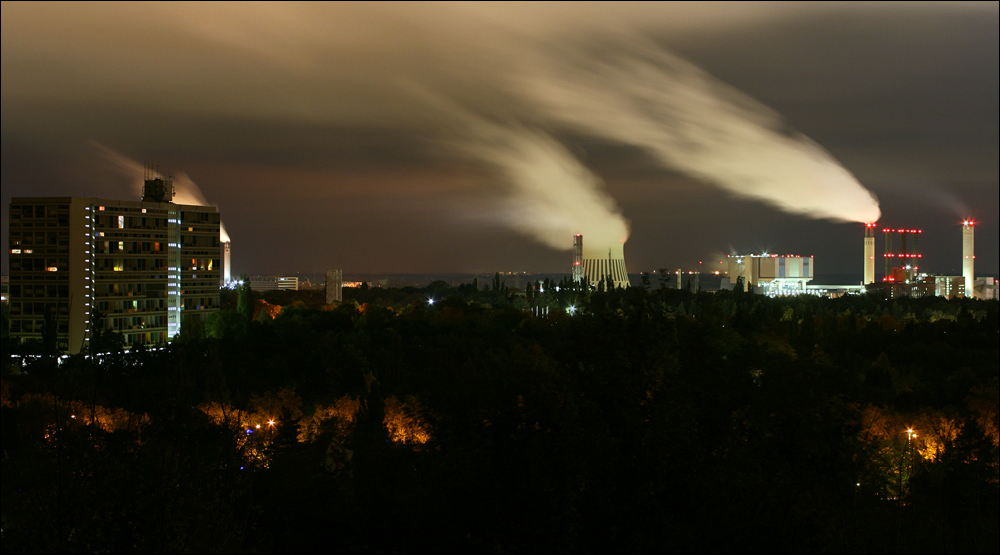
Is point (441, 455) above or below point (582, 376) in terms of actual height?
below

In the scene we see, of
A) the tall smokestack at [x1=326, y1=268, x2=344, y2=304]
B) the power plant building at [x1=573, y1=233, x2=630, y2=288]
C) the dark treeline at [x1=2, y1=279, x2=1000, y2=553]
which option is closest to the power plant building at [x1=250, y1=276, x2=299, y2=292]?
the tall smokestack at [x1=326, y1=268, x2=344, y2=304]

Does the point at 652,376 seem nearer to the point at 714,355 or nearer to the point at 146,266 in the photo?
the point at 714,355

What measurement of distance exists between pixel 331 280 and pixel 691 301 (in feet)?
80.6

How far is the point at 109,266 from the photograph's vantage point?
34.2 meters

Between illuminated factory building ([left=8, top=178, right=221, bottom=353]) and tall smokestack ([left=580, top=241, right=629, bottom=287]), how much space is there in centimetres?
2185

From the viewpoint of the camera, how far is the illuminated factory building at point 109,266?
32.5 m

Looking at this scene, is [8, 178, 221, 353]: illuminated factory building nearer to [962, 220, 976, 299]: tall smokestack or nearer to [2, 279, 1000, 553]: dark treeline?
[2, 279, 1000, 553]: dark treeline

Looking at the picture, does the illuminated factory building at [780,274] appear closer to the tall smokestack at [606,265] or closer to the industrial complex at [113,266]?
the tall smokestack at [606,265]

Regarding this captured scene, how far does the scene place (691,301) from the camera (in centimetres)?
5400

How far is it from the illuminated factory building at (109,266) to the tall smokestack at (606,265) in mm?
21852

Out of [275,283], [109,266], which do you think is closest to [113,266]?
[109,266]

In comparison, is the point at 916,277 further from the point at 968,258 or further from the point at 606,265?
the point at 606,265

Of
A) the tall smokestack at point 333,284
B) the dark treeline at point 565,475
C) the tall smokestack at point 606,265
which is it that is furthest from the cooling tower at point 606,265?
the dark treeline at point 565,475

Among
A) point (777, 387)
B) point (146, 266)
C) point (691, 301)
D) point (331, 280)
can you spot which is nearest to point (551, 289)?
point (691, 301)
